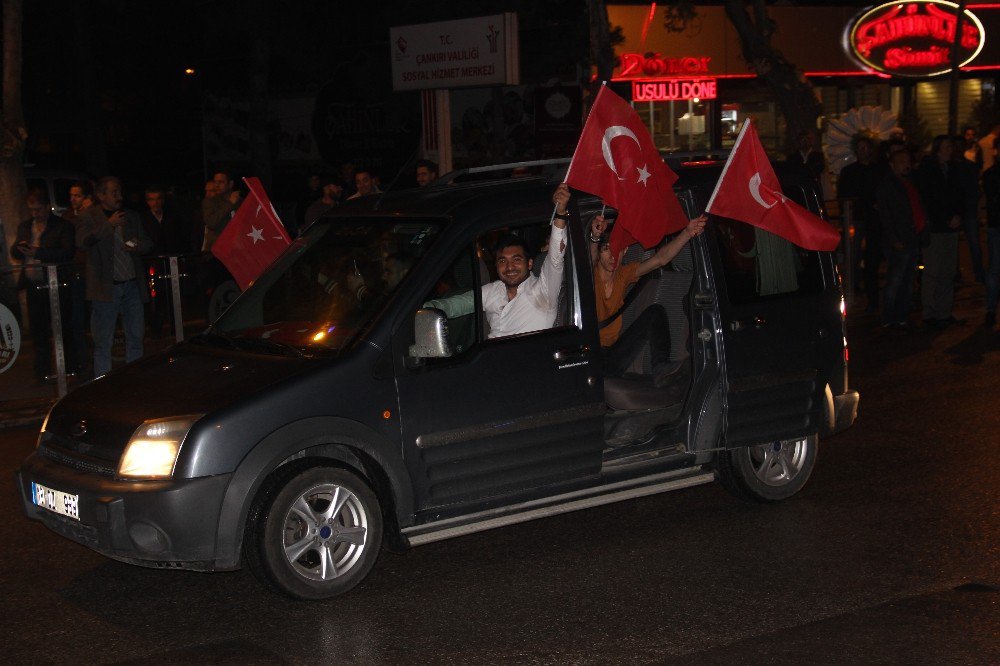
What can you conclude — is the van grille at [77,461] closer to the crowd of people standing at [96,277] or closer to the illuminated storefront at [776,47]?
the crowd of people standing at [96,277]

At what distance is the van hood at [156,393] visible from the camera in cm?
584

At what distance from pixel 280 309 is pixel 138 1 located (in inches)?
1099

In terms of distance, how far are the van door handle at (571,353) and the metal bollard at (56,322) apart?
22.4 feet

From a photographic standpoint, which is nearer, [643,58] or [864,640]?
[864,640]

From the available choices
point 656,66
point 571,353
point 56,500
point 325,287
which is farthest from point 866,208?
point 656,66

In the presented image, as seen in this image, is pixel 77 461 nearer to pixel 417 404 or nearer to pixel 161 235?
pixel 417 404

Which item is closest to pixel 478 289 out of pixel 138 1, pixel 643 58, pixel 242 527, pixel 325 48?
pixel 242 527

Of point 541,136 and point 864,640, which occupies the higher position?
point 541,136

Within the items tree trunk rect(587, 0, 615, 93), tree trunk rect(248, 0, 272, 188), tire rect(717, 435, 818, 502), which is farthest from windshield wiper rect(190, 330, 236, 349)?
tree trunk rect(248, 0, 272, 188)

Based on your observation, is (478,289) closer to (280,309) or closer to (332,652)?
(280,309)

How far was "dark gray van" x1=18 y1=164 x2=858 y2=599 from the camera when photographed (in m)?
5.75

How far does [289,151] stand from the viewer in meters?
34.7

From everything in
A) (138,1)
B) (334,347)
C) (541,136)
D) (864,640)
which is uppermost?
(138,1)

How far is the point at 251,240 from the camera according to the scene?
8.71 m
